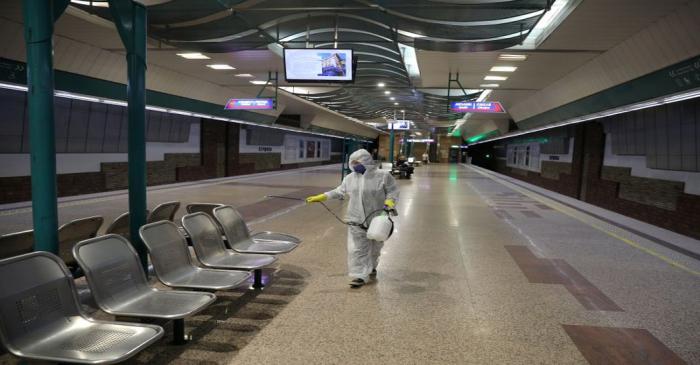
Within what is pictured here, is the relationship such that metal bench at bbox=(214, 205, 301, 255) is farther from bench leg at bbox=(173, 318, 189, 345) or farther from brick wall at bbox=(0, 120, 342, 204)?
brick wall at bbox=(0, 120, 342, 204)

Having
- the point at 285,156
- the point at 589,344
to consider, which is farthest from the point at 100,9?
the point at 285,156

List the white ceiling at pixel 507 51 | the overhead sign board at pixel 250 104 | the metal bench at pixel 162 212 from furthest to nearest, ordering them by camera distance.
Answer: the overhead sign board at pixel 250 104, the white ceiling at pixel 507 51, the metal bench at pixel 162 212

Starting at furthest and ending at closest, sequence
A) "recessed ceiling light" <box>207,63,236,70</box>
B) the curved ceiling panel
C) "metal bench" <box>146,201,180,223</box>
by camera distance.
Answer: "recessed ceiling light" <box>207,63,236,70</box> < the curved ceiling panel < "metal bench" <box>146,201,180,223</box>

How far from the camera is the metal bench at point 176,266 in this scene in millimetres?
3986

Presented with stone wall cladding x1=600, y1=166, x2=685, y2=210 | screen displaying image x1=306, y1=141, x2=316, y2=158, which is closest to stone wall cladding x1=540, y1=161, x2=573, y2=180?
stone wall cladding x1=600, y1=166, x2=685, y2=210

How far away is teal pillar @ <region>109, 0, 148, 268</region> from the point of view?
15.0ft

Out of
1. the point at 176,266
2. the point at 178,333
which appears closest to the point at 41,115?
the point at 176,266

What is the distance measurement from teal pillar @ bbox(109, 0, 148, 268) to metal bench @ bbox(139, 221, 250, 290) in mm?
575

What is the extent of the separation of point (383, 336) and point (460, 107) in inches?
462

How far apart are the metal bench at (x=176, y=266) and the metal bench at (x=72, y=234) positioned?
2.69 feet

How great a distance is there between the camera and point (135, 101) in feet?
15.3

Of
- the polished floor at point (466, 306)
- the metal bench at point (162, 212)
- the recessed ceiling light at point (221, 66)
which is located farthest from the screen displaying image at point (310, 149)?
the metal bench at point (162, 212)

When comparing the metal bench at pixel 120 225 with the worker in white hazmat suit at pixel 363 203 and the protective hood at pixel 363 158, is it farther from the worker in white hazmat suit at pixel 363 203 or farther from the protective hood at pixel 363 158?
the protective hood at pixel 363 158

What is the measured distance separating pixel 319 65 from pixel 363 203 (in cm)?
510
